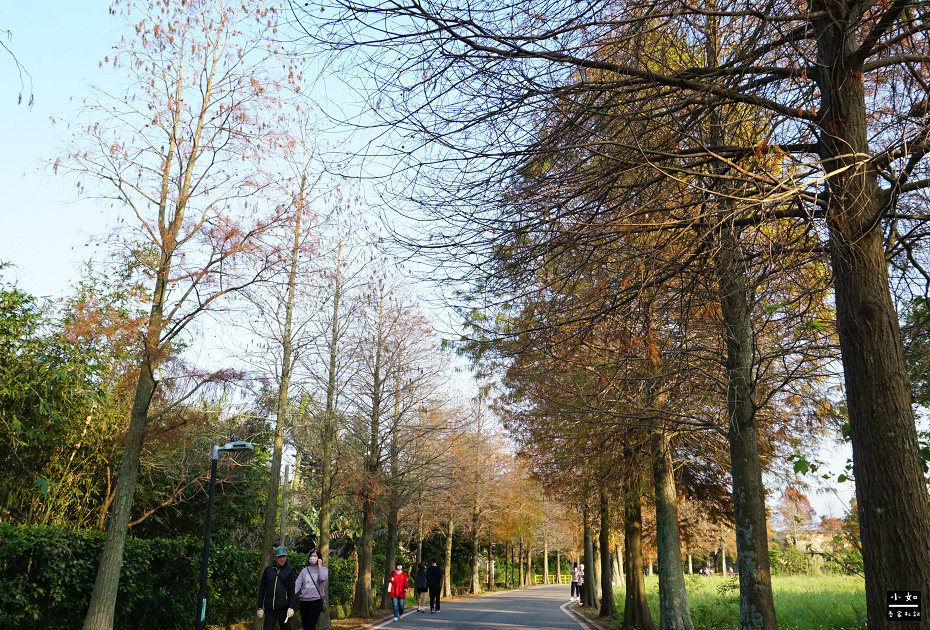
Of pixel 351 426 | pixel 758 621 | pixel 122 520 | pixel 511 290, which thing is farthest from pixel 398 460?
pixel 511 290

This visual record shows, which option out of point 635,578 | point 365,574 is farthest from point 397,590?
point 635,578

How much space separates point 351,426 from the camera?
72.9 feet

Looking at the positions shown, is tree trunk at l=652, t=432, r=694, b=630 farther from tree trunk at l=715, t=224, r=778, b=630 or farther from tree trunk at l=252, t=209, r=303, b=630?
tree trunk at l=252, t=209, r=303, b=630

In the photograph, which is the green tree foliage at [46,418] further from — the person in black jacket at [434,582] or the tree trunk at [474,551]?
the tree trunk at [474,551]

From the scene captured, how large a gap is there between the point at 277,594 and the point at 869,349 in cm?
982

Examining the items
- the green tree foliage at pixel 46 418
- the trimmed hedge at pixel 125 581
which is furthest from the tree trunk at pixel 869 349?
the green tree foliage at pixel 46 418

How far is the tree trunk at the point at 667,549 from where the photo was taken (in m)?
13.4

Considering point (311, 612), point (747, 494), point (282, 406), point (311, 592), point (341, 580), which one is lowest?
point (341, 580)

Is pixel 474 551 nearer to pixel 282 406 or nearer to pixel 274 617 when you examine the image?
pixel 282 406

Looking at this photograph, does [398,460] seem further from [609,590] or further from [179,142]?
[179,142]

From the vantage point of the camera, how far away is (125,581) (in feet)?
43.6

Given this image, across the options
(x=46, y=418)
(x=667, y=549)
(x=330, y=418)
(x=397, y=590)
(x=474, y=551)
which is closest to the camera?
(x=667, y=549)

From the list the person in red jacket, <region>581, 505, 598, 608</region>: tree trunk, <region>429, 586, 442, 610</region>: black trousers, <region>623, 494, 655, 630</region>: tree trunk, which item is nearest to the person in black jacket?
<region>429, 586, 442, 610</region>: black trousers

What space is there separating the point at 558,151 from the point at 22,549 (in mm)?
10860
